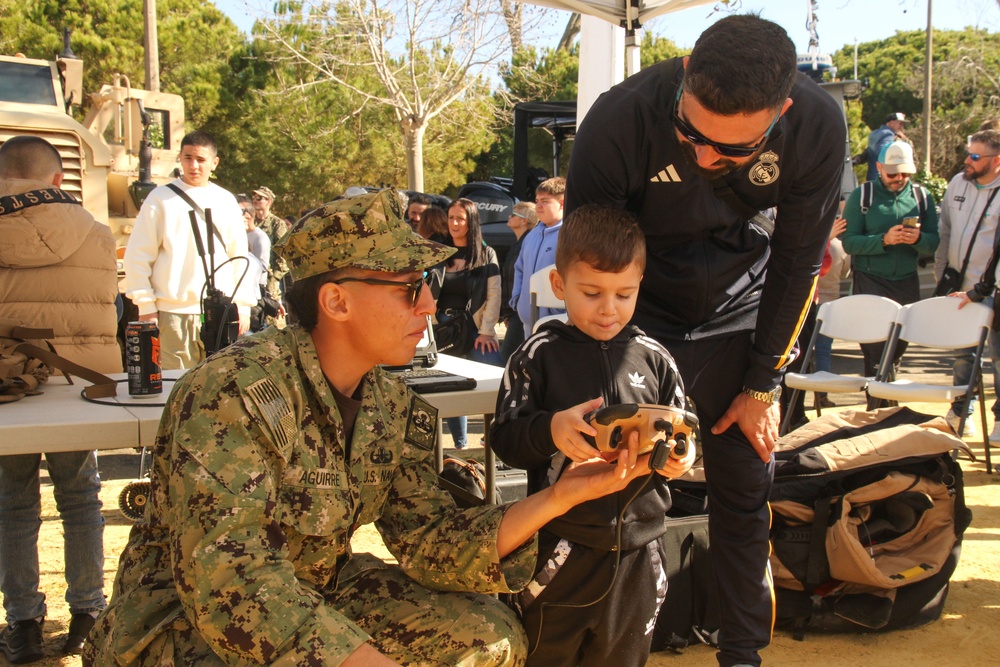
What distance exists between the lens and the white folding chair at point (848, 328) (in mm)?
5844

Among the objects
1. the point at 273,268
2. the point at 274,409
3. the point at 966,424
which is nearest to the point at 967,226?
the point at 966,424

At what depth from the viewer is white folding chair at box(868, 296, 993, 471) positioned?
548 centimetres

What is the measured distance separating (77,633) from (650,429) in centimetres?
232

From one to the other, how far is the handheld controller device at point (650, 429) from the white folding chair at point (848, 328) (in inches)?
163

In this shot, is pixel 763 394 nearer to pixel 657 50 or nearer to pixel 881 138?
Result: pixel 881 138

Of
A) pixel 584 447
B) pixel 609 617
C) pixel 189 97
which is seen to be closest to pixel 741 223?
pixel 584 447

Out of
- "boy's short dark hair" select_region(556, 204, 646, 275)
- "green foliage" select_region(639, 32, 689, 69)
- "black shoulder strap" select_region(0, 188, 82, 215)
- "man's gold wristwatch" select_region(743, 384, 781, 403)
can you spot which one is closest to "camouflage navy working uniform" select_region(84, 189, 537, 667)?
"boy's short dark hair" select_region(556, 204, 646, 275)

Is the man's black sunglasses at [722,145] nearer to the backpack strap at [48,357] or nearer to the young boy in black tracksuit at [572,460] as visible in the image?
the young boy in black tracksuit at [572,460]

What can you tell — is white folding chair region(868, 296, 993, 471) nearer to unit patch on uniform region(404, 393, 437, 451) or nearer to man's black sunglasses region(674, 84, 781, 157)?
man's black sunglasses region(674, 84, 781, 157)

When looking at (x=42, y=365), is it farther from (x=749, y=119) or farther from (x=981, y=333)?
(x=981, y=333)

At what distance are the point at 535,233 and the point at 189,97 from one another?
2045 cm

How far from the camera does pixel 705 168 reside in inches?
86.9

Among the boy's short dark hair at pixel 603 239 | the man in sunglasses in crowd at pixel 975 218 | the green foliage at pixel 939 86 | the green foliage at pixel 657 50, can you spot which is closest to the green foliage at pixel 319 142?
the green foliage at pixel 657 50

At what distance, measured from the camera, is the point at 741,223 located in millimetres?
Answer: 2547
